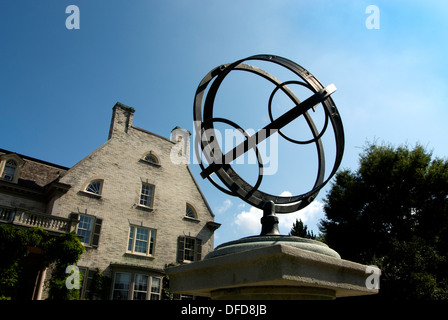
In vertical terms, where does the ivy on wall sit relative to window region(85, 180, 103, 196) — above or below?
below

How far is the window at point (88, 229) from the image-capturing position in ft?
68.8

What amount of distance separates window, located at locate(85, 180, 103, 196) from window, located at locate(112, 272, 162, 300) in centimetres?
583

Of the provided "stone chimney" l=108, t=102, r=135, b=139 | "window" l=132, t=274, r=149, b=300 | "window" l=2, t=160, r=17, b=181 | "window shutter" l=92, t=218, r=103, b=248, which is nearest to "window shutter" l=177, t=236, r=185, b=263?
"window" l=132, t=274, r=149, b=300

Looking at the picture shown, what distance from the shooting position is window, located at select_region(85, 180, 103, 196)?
22.6 meters

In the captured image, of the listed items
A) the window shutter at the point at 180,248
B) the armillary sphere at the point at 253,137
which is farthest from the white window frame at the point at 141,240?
the armillary sphere at the point at 253,137

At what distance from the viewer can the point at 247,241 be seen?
4.39 m

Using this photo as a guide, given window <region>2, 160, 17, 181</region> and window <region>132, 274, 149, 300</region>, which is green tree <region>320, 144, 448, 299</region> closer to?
window <region>132, 274, 149, 300</region>

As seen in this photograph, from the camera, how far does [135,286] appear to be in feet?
71.3

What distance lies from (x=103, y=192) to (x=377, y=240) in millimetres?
19112

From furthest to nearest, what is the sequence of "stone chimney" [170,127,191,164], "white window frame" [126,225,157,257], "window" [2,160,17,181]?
"stone chimney" [170,127,191,164] → "white window frame" [126,225,157,257] → "window" [2,160,17,181]

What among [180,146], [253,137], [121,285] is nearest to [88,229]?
[121,285]

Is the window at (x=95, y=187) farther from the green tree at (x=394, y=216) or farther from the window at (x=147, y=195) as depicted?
the green tree at (x=394, y=216)

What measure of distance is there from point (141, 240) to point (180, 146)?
9938 millimetres
